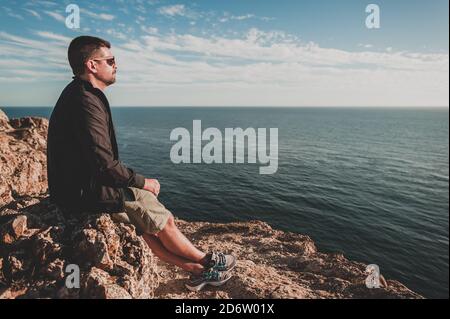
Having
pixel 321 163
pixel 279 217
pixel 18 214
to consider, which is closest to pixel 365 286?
pixel 18 214

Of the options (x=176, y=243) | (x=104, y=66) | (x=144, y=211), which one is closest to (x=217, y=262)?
(x=176, y=243)

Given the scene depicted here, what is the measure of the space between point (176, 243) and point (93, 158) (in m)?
2.71

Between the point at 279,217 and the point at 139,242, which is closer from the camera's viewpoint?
the point at 139,242

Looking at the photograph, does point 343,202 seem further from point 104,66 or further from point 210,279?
point 104,66

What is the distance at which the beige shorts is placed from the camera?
5849 millimetres

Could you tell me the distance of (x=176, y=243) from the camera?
21.1 ft

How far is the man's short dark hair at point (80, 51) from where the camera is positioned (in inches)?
216

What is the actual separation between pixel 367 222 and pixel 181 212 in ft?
75.8

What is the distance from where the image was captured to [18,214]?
716 centimetres

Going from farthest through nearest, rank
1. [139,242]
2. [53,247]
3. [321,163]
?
[321,163]
[139,242]
[53,247]

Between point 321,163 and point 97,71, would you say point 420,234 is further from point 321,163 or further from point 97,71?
point 97,71

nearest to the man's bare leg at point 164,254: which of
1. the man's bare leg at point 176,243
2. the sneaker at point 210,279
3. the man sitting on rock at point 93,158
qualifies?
the man's bare leg at point 176,243

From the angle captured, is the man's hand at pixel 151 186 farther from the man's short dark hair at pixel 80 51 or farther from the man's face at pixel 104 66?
the man's short dark hair at pixel 80 51

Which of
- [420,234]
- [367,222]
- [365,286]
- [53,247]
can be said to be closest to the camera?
[53,247]
